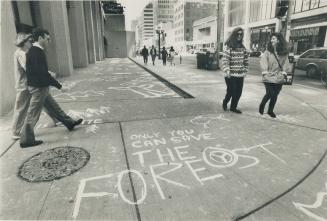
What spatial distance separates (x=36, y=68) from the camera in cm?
382

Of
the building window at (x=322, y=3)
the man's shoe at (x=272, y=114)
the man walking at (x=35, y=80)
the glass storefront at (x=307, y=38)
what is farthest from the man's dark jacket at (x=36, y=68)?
the building window at (x=322, y=3)

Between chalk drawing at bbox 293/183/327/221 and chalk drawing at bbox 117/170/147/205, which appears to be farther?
chalk drawing at bbox 117/170/147/205

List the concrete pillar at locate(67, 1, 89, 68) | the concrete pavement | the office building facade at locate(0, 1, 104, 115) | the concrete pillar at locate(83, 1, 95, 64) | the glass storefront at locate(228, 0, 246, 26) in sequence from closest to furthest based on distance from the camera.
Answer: the concrete pavement, the office building facade at locate(0, 1, 104, 115), the concrete pillar at locate(67, 1, 89, 68), the concrete pillar at locate(83, 1, 95, 64), the glass storefront at locate(228, 0, 246, 26)

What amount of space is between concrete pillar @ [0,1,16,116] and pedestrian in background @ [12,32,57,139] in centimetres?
188

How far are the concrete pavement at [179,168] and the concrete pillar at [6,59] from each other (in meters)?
0.65

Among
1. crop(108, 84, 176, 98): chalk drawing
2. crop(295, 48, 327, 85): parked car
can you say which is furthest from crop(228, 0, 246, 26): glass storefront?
crop(108, 84, 176, 98): chalk drawing

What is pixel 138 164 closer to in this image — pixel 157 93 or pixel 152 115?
pixel 152 115

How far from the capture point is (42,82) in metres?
3.91

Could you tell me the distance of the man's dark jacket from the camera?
3793 millimetres

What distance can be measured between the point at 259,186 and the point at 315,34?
36023 mm

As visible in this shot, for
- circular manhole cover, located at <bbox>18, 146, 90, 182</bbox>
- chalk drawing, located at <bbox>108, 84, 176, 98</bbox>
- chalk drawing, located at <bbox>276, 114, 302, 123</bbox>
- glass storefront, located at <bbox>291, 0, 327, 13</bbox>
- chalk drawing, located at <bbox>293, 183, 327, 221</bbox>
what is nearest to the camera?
chalk drawing, located at <bbox>293, 183, 327, 221</bbox>

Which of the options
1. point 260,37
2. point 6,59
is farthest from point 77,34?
point 260,37

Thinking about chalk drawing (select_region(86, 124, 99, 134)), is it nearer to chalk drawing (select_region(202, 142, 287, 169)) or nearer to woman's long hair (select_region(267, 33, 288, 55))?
chalk drawing (select_region(202, 142, 287, 169))

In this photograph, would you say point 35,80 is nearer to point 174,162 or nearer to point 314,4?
point 174,162
